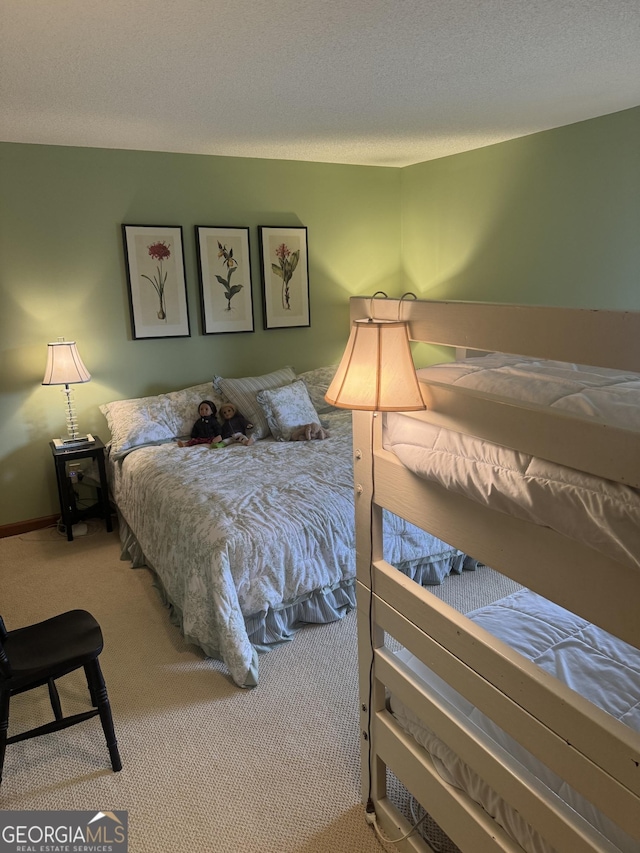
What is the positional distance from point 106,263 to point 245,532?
226cm

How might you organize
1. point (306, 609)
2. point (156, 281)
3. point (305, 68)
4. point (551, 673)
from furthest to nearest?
point (156, 281) → point (306, 609) → point (305, 68) → point (551, 673)

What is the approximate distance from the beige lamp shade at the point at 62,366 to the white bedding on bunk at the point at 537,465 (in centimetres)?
259

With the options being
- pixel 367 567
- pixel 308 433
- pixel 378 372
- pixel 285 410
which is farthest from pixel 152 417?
pixel 378 372

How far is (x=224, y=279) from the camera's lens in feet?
13.6

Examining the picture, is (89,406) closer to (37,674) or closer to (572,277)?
(37,674)

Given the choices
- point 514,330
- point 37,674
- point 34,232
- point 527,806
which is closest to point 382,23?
point 514,330

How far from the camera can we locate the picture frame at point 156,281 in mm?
3820

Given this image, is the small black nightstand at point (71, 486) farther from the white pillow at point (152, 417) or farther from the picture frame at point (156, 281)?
the picture frame at point (156, 281)

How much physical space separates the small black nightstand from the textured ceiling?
1.79 m

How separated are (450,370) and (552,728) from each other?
759mm

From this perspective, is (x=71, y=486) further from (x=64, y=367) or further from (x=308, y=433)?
(x=308, y=433)

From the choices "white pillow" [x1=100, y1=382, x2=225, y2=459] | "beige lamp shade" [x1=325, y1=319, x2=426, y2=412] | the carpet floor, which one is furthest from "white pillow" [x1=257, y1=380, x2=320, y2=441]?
"beige lamp shade" [x1=325, y1=319, x2=426, y2=412]

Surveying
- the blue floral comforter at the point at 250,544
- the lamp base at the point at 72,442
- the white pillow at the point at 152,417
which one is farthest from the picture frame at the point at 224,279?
the blue floral comforter at the point at 250,544

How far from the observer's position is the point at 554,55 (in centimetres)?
217
